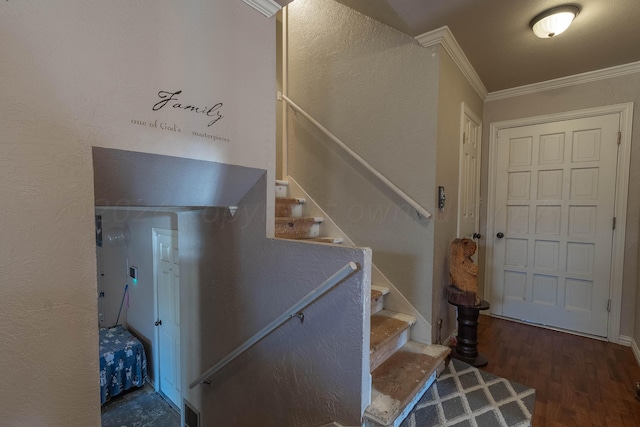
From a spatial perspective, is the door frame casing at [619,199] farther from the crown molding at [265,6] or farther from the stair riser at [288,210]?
the crown molding at [265,6]

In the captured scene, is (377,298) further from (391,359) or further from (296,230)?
(296,230)

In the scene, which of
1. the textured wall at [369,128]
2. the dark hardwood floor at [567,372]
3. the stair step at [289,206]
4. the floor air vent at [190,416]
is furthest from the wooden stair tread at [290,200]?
the floor air vent at [190,416]

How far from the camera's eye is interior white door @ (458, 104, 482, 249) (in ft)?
8.03

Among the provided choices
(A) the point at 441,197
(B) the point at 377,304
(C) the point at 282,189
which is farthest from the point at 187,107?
(B) the point at 377,304

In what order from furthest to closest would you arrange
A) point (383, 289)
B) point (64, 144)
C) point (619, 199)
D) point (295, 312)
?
1. point (619, 199)
2. point (383, 289)
3. point (295, 312)
4. point (64, 144)

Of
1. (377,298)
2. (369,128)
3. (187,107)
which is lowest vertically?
(377,298)

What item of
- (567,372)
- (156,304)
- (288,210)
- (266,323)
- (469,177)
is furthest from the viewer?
(156,304)

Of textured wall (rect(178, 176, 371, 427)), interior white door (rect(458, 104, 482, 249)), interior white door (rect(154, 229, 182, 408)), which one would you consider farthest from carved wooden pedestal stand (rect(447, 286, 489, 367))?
interior white door (rect(154, 229, 182, 408))

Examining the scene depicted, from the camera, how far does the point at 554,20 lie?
5.70 ft

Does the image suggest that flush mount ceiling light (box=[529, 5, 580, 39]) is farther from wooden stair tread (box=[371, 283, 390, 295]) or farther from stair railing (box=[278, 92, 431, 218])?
wooden stair tread (box=[371, 283, 390, 295])

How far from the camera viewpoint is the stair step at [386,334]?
171cm

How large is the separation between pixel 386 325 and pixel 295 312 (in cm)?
76

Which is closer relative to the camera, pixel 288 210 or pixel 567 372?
pixel 567 372

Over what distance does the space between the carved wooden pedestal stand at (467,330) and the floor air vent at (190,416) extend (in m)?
2.43
